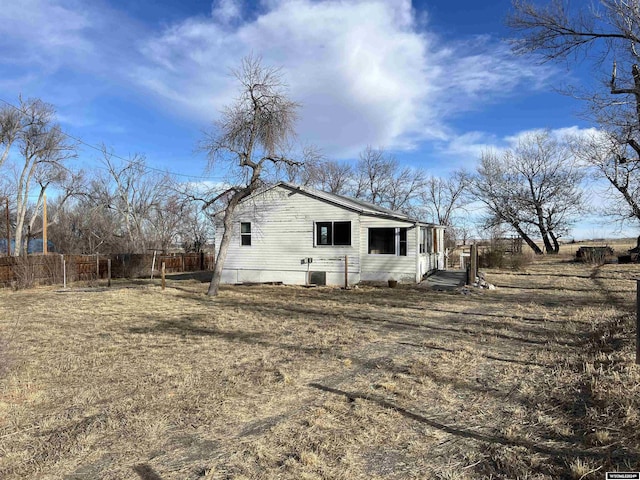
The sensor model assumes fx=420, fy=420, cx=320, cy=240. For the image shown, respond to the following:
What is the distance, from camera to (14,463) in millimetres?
3109

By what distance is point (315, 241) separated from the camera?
16672 mm

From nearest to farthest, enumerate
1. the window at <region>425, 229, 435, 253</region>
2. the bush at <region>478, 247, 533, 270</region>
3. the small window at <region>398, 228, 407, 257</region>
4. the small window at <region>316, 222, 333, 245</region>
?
the small window at <region>398, 228, 407, 257</region>, the small window at <region>316, 222, 333, 245</region>, the window at <region>425, 229, 435, 253</region>, the bush at <region>478, 247, 533, 270</region>

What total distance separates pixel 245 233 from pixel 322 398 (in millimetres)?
13978

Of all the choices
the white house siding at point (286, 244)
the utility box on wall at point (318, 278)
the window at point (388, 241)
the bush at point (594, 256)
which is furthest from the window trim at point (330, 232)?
the bush at point (594, 256)

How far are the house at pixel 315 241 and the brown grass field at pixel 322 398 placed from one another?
6.87 metres

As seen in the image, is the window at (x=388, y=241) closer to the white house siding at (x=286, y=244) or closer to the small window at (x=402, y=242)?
the small window at (x=402, y=242)

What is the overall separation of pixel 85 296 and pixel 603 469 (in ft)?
47.2

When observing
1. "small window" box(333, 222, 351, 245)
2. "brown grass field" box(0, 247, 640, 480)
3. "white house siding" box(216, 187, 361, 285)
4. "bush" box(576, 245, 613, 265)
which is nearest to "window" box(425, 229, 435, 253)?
"small window" box(333, 222, 351, 245)

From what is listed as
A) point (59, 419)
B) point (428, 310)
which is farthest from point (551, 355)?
point (59, 419)

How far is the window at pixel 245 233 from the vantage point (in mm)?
17797

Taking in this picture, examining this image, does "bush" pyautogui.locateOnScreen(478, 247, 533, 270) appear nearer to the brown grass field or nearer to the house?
the house

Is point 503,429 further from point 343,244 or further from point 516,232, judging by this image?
point 516,232

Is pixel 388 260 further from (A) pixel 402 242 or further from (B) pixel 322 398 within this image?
(B) pixel 322 398

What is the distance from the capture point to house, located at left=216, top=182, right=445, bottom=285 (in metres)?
15.9
